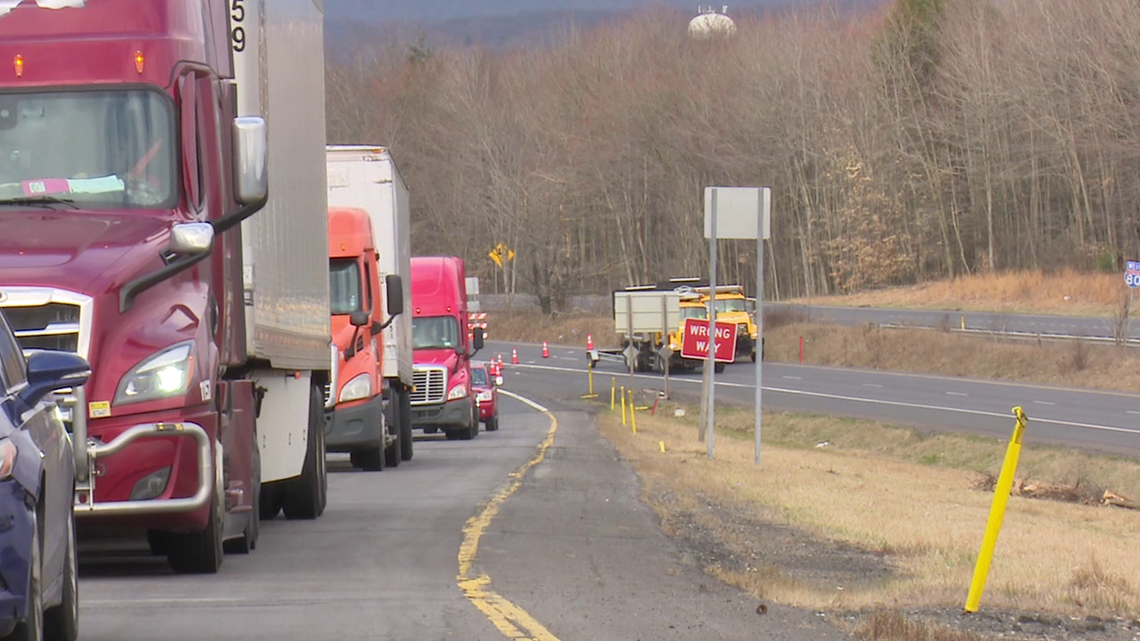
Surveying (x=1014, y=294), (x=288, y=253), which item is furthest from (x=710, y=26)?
(x=288, y=253)

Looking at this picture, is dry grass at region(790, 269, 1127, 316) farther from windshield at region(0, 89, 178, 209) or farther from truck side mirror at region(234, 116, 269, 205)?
truck side mirror at region(234, 116, 269, 205)

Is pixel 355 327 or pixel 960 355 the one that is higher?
pixel 355 327

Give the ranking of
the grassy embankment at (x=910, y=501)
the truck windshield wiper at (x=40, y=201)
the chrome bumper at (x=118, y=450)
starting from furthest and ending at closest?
the grassy embankment at (x=910, y=501), the truck windshield wiper at (x=40, y=201), the chrome bumper at (x=118, y=450)

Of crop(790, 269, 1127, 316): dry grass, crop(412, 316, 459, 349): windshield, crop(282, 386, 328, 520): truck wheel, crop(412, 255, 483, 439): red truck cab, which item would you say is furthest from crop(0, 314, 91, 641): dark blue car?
crop(790, 269, 1127, 316): dry grass

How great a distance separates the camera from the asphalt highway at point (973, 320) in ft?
171

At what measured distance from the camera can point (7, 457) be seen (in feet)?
17.9

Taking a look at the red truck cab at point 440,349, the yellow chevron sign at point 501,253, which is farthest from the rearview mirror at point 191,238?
the yellow chevron sign at point 501,253

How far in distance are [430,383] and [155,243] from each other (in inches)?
891

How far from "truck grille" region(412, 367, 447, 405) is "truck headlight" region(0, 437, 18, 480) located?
85.1 feet

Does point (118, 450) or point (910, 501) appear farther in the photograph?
point (910, 501)

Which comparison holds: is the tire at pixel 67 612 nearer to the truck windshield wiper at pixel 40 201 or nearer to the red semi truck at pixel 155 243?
the red semi truck at pixel 155 243

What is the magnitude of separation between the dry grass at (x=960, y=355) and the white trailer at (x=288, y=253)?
31.3 meters

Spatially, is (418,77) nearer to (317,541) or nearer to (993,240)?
(993,240)

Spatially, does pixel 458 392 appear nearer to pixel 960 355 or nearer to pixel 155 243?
Result: pixel 155 243
